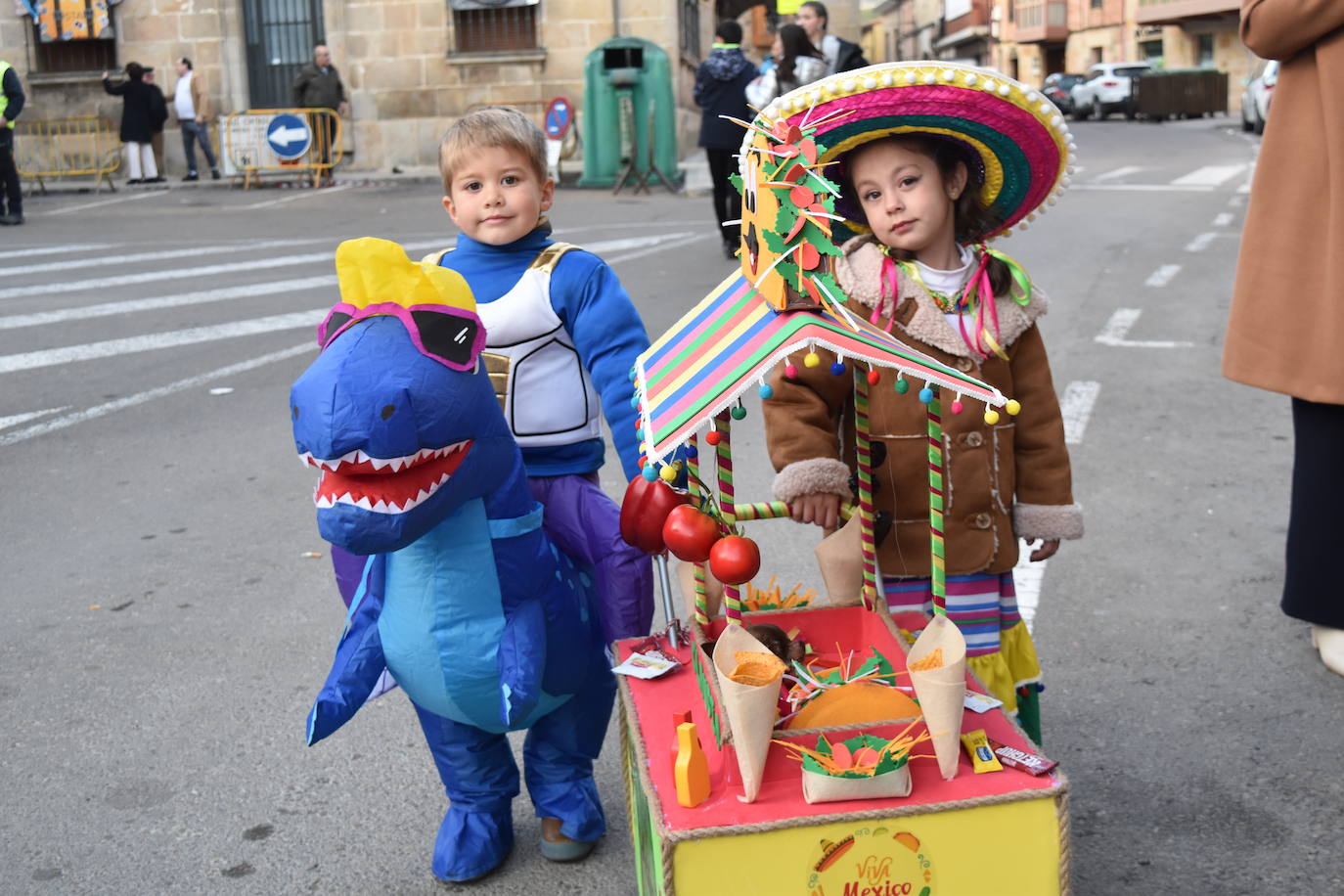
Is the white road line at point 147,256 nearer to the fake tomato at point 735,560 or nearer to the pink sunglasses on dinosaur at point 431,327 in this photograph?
the pink sunglasses on dinosaur at point 431,327

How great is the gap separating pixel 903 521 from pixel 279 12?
22042mm

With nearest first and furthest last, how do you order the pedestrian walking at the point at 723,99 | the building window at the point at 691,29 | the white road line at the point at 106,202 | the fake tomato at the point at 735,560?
the fake tomato at the point at 735,560
the pedestrian walking at the point at 723,99
the white road line at the point at 106,202
the building window at the point at 691,29

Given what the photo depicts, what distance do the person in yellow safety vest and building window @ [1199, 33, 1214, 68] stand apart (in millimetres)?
48334

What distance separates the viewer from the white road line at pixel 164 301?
955cm

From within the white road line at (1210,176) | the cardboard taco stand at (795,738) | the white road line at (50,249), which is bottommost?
the cardboard taco stand at (795,738)

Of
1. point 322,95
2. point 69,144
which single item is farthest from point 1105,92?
point 69,144

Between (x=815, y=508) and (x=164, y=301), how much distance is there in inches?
340

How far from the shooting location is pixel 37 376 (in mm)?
7895

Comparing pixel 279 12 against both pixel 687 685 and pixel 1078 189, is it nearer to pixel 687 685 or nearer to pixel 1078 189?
pixel 1078 189

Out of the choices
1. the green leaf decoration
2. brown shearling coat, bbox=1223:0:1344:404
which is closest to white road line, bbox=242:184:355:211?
brown shearling coat, bbox=1223:0:1344:404

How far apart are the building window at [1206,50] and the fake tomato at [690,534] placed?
187ft

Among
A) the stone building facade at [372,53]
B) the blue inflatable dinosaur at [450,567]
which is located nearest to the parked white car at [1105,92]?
the stone building facade at [372,53]

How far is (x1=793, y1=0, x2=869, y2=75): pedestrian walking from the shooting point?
10531 mm

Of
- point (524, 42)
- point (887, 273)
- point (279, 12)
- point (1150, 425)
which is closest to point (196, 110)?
point (279, 12)
